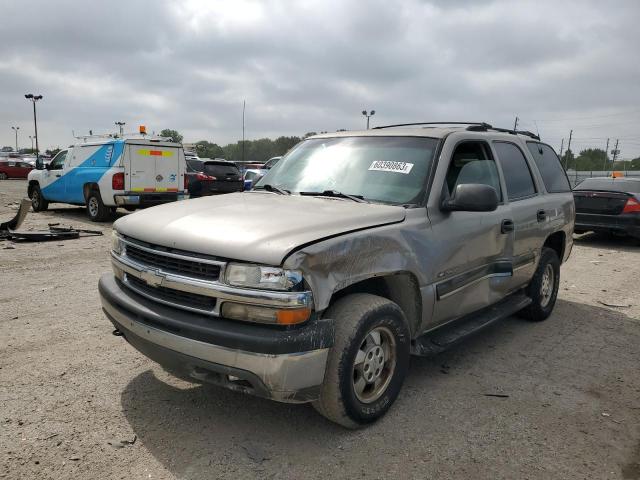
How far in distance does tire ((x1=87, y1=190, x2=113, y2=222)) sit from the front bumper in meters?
10.3

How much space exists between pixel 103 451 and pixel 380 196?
2.28 metres

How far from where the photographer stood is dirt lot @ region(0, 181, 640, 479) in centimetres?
262

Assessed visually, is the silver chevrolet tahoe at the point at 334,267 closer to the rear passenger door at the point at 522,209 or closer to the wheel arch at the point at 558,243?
the rear passenger door at the point at 522,209

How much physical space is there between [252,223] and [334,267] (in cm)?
54

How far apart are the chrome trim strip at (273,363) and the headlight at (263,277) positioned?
33 cm

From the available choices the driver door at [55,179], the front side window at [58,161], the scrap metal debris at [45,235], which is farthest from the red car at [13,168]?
the scrap metal debris at [45,235]

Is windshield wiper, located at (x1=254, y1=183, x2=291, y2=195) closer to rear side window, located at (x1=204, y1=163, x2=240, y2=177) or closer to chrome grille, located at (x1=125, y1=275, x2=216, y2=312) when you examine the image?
chrome grille, located at (x1=125, y1=275, x2=216, y2=312)

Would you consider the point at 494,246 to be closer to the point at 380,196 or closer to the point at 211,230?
the point at 380,196

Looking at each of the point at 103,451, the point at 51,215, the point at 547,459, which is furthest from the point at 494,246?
the point at 51,215

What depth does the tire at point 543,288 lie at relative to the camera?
16.4ft

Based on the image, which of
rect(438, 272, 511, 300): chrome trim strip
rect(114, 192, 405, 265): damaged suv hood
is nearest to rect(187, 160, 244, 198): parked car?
rect(438, 272, 511, 300): chrome trim strip

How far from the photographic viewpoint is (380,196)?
3461mm

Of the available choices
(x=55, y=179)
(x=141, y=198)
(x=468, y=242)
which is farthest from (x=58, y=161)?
(x=468, y=242)

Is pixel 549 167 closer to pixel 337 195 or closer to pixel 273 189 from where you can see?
pixel 337 195
